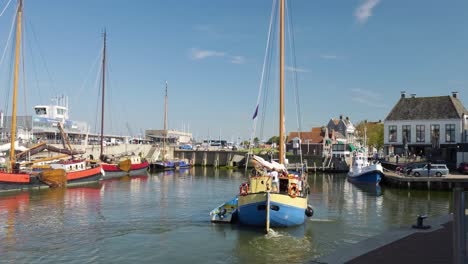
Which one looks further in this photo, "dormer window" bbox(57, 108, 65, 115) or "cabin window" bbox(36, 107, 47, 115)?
"dormer window" bbox(57, 108, 65, 115)

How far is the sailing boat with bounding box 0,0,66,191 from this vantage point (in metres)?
43.6

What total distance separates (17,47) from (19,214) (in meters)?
26.5

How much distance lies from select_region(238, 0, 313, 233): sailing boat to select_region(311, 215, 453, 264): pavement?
6.93 m

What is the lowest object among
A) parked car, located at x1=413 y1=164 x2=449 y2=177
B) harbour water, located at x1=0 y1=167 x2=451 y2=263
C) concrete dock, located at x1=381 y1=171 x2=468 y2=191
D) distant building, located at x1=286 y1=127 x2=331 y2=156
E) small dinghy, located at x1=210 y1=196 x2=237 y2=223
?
harbour water, located at x1=0 y1=167 x2=451 y2=263

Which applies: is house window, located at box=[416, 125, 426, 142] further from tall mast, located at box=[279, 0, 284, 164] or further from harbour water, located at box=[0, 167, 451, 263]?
tall mast, located at box=[279, 0, 284, 164]

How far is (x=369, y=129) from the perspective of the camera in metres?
127

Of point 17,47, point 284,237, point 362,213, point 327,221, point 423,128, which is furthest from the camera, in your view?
point 423,128

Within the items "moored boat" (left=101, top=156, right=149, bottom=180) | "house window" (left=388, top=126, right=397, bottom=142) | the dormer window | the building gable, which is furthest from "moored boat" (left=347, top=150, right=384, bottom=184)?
the dormer window

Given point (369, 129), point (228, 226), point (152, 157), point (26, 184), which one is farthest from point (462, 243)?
point (369, 129)

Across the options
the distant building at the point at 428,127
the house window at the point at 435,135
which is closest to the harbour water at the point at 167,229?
the house window at the point at 435,135

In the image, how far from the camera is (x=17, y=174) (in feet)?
147

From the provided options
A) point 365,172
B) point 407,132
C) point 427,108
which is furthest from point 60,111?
point 427,108

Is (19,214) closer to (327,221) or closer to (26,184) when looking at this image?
(26,184)

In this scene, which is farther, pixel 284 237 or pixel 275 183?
pixel 275 183
